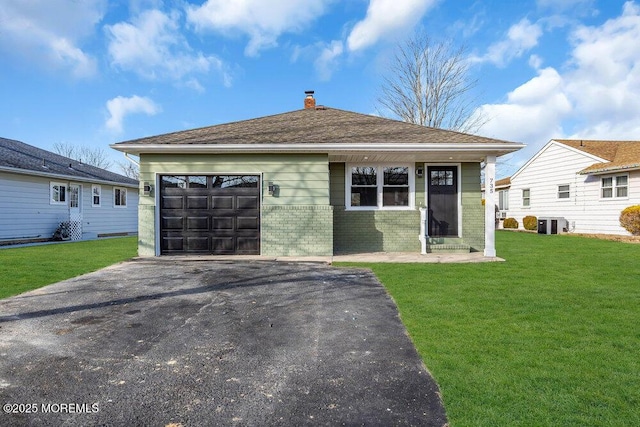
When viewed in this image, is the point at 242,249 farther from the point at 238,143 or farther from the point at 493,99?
the point at 493,99

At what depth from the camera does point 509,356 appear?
287cm

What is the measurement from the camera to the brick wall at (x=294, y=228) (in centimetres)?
926

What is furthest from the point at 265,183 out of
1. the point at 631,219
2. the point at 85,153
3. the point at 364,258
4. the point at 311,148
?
the point at 85,153

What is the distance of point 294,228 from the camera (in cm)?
928

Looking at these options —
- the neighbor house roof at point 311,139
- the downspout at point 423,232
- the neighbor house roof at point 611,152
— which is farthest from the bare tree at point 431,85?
the downspout at point 423,232

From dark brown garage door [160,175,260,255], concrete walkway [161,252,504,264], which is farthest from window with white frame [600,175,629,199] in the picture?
dark brown garage door [160,175,260,255]

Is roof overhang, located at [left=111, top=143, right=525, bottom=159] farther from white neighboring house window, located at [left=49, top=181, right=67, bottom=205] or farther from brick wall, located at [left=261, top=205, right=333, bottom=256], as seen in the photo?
white neighboring house window, located at [left=49, top=181, right=67, bottom=205]

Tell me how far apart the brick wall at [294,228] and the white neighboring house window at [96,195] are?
12.3 metres

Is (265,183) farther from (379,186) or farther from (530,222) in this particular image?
(530,222)

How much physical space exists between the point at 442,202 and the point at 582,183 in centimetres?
1054

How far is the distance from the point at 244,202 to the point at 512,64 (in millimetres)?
14347

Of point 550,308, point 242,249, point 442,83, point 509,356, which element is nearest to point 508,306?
point 550,308

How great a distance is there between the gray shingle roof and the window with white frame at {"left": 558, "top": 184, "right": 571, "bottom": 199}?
1082 centimetres

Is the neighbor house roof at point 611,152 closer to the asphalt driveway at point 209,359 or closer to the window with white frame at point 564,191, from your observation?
the window with white frame at point 564,191
